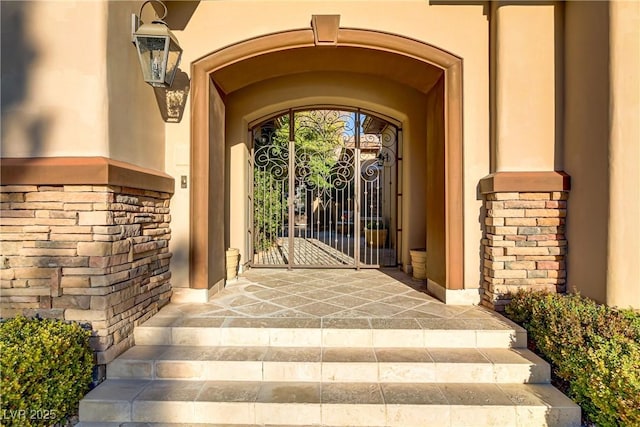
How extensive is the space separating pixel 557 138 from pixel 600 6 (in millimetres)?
1230

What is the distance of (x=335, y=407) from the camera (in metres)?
2.34

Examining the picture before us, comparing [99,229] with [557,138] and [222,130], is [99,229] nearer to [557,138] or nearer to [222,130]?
[222,130]

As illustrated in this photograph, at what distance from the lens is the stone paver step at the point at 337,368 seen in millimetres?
2654

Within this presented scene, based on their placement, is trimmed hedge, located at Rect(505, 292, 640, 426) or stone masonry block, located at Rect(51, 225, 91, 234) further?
stone masonry block, located at Rect(51, 225, 91, 234)

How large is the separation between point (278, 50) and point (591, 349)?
4284 mm

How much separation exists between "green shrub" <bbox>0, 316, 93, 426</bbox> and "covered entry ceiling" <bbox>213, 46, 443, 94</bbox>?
10.5ft

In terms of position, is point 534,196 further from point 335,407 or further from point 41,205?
point 41,205

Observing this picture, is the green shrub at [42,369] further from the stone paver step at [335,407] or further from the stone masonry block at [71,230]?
the stone masonry block at [71,230]

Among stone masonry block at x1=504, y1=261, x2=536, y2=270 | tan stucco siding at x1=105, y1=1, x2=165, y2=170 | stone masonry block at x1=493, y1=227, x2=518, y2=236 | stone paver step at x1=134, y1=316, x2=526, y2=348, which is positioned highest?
tan stucco siding at x1=105, y1=1, x2=165, y2=170

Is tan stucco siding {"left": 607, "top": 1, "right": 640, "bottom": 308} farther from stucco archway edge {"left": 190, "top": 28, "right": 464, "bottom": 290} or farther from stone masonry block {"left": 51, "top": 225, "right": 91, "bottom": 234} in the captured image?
stone masonry block {"left": 51, "top": 225, "right": 91, "bottom": 234}

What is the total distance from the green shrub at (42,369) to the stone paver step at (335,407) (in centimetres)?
19

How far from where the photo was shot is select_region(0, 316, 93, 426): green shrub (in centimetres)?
197

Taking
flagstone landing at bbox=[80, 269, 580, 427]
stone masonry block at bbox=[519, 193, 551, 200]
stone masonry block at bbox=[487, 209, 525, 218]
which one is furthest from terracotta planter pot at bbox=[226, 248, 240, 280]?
stone masonry block at bbox=[519, 193, 551, 200]

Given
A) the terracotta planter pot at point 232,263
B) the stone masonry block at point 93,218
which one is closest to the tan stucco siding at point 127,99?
the stone masonry block at point 93,218
